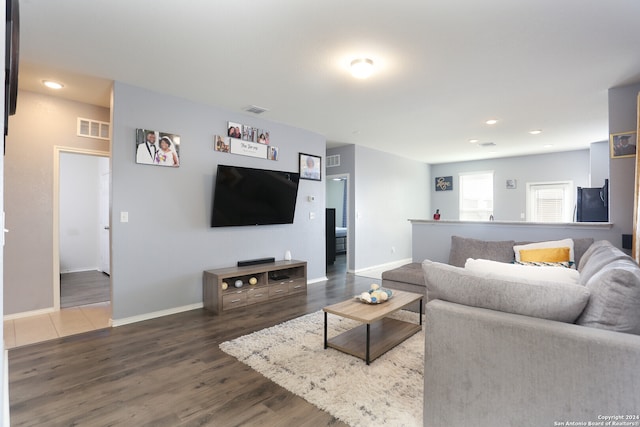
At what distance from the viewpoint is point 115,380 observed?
2.24 m

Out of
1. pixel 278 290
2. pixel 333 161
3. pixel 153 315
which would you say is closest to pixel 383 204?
pixel 333 161

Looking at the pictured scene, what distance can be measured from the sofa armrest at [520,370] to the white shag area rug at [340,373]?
37 centimetres

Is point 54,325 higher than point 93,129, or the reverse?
point 93,129

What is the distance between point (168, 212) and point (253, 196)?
3.53 ft

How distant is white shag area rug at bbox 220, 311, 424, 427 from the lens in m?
1.87

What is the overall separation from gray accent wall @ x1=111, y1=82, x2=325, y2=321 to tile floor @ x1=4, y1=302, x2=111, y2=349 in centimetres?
34

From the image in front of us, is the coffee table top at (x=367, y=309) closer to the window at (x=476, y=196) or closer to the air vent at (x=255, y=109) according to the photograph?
the air vent at (x=255, y=109)

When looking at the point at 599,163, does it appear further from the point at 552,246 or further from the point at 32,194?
the point at 32,194

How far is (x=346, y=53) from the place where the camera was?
8.81ft

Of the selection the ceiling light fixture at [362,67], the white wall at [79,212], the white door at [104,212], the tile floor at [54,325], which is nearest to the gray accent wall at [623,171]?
the ceiling light fixture at [362,67]

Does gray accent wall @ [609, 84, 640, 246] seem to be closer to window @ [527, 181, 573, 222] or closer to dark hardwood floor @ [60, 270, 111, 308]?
window @ [527, 181, 573, 222]

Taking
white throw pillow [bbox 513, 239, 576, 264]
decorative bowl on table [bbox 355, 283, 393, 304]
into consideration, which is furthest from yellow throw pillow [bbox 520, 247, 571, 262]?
decorative bowl on table [bbox 355, 283, 393, 304]

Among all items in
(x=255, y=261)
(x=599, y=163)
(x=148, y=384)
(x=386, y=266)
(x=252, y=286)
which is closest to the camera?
(x=148, y=384)

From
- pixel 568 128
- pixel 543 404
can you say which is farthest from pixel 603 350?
pixel 568 128
